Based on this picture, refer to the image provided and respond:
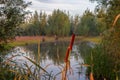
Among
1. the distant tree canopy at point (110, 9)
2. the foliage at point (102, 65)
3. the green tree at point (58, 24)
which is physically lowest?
the green tree at point (58, 24)

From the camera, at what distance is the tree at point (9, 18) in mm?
15617

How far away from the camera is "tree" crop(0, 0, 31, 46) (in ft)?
51.2

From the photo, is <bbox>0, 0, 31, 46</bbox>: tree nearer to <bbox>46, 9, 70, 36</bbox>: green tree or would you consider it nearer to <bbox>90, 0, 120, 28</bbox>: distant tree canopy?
<bbox>90, 0, 120, 28</bbox>: distant tree canopy

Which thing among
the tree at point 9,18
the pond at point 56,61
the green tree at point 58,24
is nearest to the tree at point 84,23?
the pond at point 56,61

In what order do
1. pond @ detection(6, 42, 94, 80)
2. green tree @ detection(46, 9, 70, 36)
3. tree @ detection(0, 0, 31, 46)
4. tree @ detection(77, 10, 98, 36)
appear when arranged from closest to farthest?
pond @ detection(6, 42, 94, 80), tree @ detection(77, 10, 98, 36), tree @ detection(0, 0, 31, 46), green tree @ detection(46, 9, 70, 36)

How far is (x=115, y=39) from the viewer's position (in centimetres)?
1961

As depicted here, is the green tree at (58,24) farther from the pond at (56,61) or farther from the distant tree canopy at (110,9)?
the distant tree canopy at (110,9)

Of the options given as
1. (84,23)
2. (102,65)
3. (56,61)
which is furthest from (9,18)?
(84,23)

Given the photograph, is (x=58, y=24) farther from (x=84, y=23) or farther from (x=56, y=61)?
(x=56, y=61)

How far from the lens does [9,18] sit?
1605 centimetres

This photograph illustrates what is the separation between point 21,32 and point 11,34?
0.85 metres

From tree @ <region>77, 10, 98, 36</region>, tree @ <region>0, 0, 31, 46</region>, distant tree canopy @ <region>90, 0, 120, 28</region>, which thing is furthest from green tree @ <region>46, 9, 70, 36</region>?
tree @ <region>0, 0, 31, 46</region>

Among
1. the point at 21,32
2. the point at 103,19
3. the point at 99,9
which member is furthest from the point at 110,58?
the point at 21,32

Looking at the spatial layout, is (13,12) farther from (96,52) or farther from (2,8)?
(96,52)
